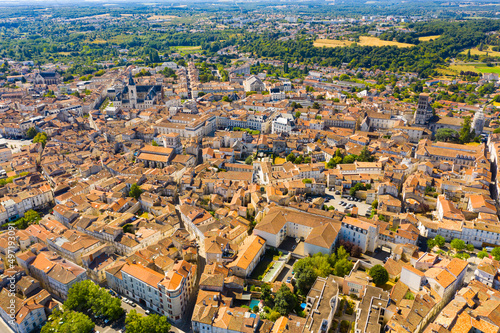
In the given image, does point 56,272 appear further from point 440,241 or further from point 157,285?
point 440,241

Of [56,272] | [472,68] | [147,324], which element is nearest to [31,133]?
[56,272]

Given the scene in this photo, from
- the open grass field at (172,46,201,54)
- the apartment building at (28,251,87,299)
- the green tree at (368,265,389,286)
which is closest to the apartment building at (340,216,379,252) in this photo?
the green tree at (368,265,389,286)

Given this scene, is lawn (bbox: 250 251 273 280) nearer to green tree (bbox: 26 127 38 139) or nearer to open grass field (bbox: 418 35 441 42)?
green tree (bbox: 26 127 38 139)

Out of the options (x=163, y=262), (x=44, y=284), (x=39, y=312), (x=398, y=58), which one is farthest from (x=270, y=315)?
(x=398, y=58)

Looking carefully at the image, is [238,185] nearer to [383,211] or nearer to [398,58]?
[383,211]

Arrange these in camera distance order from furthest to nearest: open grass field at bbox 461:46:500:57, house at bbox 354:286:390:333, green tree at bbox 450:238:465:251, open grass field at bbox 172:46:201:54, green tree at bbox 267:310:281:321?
open grass field at bbox 172:46:201:54 → open grass field at bbox 461:46:500:57 → green tree at bbox 450:238:465:251 → green tree at bbox 267:310:281:321 → house at bbox 354:286:390:333

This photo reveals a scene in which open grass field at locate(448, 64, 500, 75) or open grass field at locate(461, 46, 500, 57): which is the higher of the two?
open grass field at locate(461, 46, 500, 57)

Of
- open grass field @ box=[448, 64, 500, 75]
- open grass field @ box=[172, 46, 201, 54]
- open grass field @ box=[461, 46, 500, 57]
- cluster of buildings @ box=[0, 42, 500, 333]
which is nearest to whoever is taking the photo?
cluster of buildings @ box=[0, 42, 500, 333]
